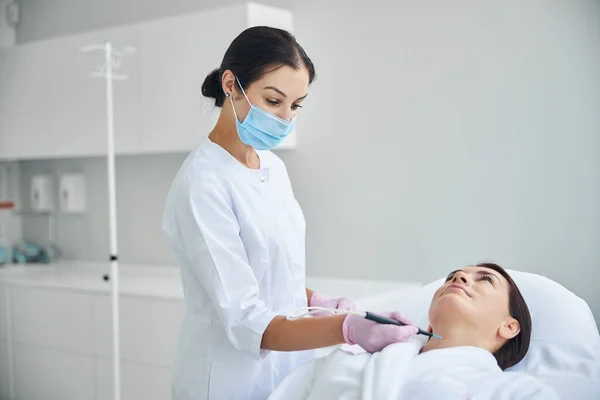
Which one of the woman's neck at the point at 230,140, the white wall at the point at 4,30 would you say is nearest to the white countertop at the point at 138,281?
the woman's neck at the point at 230,140

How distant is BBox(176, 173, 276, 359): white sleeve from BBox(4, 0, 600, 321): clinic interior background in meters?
1.40

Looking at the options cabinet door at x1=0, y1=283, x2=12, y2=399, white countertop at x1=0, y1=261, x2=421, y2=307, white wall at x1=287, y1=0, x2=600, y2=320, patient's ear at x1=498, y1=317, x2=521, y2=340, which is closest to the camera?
patient's ear at x1=498, y1=317, x2=521, y2=340

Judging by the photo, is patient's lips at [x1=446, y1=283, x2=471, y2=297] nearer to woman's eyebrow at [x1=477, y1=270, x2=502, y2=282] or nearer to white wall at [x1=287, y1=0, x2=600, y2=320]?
woman's eyebrow at [x1=477, y1=270, x2=502, y2=282]

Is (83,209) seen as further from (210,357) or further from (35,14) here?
(210,357)

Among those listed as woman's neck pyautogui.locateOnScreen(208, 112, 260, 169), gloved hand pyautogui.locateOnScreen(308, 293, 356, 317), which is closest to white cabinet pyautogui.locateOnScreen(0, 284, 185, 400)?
gloved hand pyautogui.locateOnScreen(308, 293, 356, 317)

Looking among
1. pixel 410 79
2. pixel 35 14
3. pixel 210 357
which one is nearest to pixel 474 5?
pixel 410 79

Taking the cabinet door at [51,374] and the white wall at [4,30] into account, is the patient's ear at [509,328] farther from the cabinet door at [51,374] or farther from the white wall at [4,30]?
the white wall at [4,30]

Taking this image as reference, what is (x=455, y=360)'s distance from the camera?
1.41m

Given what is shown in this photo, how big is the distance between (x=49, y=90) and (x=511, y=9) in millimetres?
2287

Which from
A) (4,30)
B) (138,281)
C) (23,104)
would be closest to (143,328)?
(138,281)

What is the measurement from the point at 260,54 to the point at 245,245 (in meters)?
0.40

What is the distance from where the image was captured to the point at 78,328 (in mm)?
3242

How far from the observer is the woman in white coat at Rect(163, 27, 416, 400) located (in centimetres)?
140

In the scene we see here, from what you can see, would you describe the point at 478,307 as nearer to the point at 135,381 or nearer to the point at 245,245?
the point at 245,245
